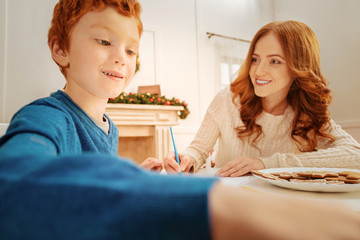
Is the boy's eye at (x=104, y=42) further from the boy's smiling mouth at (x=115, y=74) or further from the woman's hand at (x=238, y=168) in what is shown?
the woman's hand at (x=238, y=168)

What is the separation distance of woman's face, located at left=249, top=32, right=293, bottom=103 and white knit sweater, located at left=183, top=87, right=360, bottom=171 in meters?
0.17

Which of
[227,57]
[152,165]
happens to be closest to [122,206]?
[152,165]

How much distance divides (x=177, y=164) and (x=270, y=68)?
0.65 metres

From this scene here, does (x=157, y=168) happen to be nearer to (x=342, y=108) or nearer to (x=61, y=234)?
(x=61, y=234)

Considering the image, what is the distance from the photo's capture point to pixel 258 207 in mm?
135

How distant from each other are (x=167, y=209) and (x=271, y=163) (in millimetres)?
849

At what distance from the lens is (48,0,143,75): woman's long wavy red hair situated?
54 centimetres

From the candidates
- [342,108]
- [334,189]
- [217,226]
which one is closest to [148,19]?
[342,108]

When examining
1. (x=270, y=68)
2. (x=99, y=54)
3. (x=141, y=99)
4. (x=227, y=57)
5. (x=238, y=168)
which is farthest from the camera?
(x=227, y=57)

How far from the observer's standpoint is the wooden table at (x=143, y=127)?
2.91 m

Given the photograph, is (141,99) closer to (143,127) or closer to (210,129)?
(143,127)

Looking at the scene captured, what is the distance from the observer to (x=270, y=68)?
43.8 inches

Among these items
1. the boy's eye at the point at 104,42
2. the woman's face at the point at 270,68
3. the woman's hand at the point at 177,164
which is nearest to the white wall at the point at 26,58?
the woman's hand at the point at 177,164

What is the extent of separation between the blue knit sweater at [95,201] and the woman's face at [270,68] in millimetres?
1081
